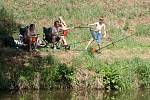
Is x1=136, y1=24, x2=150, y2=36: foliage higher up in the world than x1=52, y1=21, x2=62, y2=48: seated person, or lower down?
higher up

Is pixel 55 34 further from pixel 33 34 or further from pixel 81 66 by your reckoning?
pixel 81 66

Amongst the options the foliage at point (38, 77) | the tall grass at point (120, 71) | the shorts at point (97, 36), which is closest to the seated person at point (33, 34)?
the foliage at point (38, 77)

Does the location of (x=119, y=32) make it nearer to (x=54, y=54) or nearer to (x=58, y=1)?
(x=58, y=1)

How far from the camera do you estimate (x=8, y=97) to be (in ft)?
67.1

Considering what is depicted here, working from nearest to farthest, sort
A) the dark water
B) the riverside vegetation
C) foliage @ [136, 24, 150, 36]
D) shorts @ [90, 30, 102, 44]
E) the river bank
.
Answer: the dark water, the river bank, the riverside vegetation, shorts @ [90, 30, 102, 44], foliage @ [136, 24, 150, 36]

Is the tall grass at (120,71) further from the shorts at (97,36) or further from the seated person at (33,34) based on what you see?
the seated person at (33,34)

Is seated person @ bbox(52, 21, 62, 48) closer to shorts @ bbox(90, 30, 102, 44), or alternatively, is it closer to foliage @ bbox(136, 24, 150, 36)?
shorts @ bbox(90, 30, 102, 44)

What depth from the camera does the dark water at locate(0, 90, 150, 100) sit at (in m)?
20.8

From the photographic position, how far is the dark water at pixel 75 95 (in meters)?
20.8

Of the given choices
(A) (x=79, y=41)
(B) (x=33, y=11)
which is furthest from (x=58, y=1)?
(A) (x=79, y=41)

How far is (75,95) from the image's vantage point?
2150cm

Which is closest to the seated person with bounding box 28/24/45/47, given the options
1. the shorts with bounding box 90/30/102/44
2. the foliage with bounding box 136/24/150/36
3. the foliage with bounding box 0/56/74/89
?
the foliage with bounding box 0/56/74/89

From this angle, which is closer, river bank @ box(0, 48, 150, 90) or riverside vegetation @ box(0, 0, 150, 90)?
river bank @ box(0, 48, 150, 90)

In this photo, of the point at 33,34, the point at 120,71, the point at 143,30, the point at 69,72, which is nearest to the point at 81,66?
the point at 69,72
